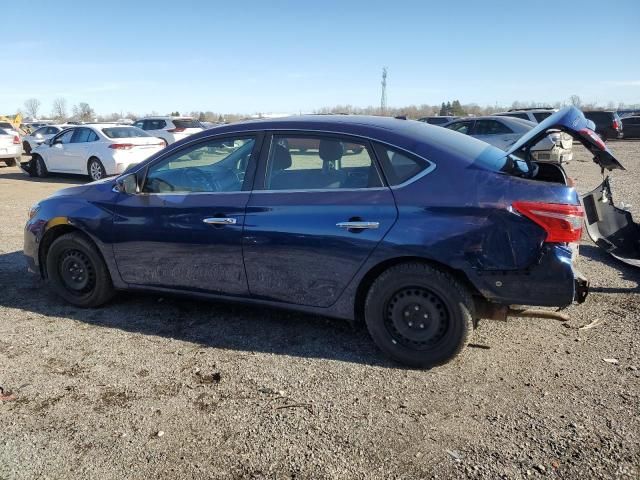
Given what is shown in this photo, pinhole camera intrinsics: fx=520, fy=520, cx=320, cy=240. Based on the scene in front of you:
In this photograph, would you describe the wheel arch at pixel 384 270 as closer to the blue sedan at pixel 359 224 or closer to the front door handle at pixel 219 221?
the blue sedan at pixel 359 224

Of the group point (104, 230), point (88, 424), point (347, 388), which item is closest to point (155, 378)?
point (88, 424)

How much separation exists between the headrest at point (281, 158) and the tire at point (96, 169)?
1139 centimetres

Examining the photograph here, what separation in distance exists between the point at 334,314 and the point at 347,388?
0.62m

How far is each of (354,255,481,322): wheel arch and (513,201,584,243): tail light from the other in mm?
560

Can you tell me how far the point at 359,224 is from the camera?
3518 millimetres

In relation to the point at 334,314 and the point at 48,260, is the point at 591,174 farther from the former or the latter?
the point at 48,260

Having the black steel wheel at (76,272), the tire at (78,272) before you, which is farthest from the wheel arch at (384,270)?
the black steel wheel at (76,272)

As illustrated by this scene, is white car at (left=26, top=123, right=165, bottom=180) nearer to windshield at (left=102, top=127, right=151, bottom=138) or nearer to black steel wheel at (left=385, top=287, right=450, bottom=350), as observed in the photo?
windshield at (left=102, top=127, right=151, bottom=138)

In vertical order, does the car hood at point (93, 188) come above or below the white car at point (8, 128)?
above

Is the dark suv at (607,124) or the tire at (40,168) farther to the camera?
the dark suv at (607,124)

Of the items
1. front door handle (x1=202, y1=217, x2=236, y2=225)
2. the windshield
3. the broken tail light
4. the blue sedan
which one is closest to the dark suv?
the windshield

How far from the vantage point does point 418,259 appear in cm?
350

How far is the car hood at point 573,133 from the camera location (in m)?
3.50

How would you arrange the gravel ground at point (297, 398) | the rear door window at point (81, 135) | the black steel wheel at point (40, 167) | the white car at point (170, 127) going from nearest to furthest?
the gravel ground at point (297, 398)
the rear door window at point (81, 135)
the black steel wheel at point (40, 167)
the white car at point (170, 127)
